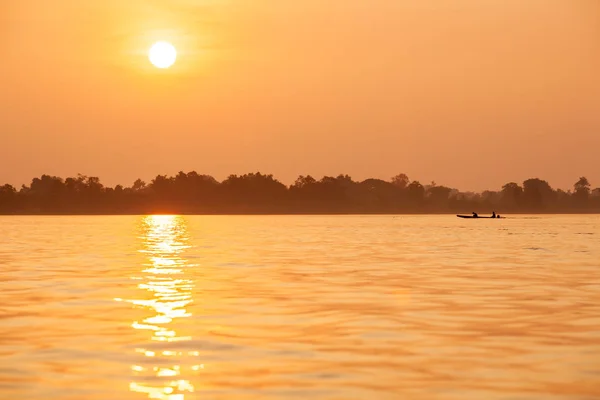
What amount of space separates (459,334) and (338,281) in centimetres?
1566

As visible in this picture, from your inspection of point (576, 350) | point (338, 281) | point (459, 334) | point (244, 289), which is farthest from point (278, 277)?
point (576, 350)

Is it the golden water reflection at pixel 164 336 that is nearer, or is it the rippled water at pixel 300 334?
the golden water reflection at pixel 164 336

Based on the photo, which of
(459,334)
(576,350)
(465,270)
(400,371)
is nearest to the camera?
(400,371)

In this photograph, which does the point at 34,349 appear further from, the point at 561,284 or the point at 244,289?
the point at 561,284

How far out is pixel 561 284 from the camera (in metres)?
36.5

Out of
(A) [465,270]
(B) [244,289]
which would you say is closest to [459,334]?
(B) [244,289]

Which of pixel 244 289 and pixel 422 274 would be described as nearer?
pixel 244 289

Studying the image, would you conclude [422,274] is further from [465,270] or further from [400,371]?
[400,371]

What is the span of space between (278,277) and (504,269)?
12.1 metres

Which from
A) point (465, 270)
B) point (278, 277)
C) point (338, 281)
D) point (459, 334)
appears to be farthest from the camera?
point (465, 270)

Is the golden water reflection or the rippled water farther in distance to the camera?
the rippled water

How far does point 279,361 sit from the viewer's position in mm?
18578

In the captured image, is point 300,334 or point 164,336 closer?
point 164,336

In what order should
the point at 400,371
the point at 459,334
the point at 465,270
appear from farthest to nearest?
1. the point at 465,270
2. the point at 459,334
3. the point at 400,371
